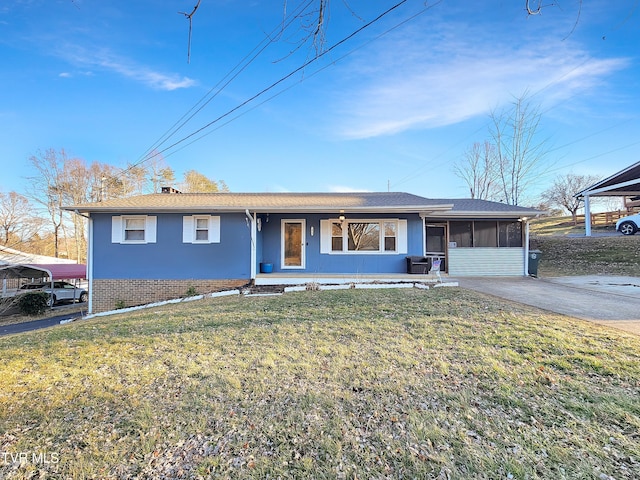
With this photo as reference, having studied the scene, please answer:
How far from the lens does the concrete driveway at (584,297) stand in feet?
16.6

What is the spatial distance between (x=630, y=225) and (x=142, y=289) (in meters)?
25.4

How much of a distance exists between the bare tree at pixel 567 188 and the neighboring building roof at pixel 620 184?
1581 centimetres

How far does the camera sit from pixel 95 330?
562 centimetres

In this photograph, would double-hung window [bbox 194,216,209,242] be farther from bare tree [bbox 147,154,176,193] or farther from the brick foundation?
bare tree [bbox 147,154,176,193]

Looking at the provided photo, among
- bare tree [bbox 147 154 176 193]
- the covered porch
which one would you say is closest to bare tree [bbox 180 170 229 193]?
bare tree [bbox 147 154 176 193]

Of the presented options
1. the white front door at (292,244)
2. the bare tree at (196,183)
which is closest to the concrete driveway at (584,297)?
the white front door at (292,244)

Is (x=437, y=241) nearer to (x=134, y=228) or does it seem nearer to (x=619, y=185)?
(x=134, y=228)

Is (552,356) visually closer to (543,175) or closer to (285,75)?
(285,75)

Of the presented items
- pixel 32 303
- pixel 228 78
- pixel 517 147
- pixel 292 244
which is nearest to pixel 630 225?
pixel 517 147

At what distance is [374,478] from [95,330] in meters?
5.91

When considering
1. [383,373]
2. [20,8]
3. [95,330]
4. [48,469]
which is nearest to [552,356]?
[383,373]

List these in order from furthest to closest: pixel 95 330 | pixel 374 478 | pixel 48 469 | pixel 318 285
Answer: pixel 318 285 < pixel 95 330 < pixel 48 469 < pixel 374 478

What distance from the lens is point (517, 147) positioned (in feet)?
75.6

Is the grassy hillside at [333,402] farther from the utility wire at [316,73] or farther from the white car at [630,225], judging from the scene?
the white car at [630,225]
